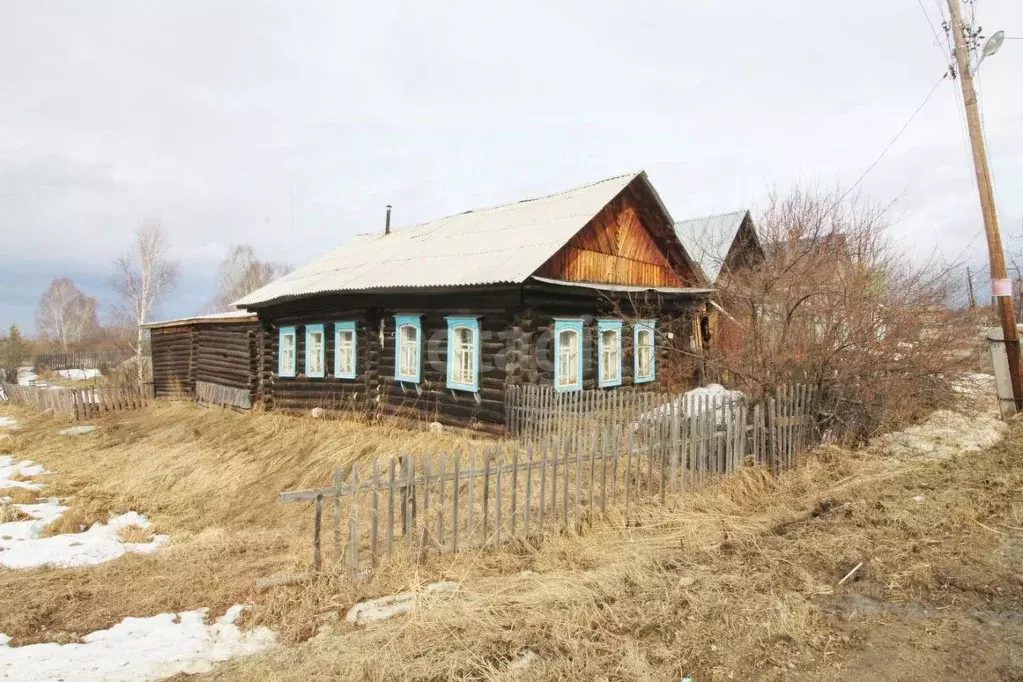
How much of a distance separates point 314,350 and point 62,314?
60044mm

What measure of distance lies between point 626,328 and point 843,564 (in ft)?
29.8

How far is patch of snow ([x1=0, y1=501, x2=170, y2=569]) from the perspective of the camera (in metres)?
6.22

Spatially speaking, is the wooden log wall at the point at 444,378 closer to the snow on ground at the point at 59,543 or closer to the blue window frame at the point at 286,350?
the blue window frame at the point at 286,350

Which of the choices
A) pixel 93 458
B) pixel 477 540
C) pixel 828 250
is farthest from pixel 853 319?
pixel 93 458

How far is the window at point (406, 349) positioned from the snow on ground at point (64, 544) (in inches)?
234

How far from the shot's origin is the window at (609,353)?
41.1 feet

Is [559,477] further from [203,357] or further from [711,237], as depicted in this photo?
[203,357]

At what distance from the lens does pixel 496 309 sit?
1118cm

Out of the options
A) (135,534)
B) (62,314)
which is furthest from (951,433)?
(62,314)

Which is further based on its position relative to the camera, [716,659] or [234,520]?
[234,520]

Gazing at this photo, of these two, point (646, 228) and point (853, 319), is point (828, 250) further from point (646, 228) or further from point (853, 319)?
point (646, 228)

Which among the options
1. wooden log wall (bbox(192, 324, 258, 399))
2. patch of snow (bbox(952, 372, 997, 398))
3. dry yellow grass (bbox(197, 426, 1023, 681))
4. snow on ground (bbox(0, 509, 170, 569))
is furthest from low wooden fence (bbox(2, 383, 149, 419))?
patch of snow (bbox(952, 372, 997, 398))

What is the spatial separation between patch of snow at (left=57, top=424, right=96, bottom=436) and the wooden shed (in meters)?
3.88

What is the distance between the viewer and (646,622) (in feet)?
12.1
